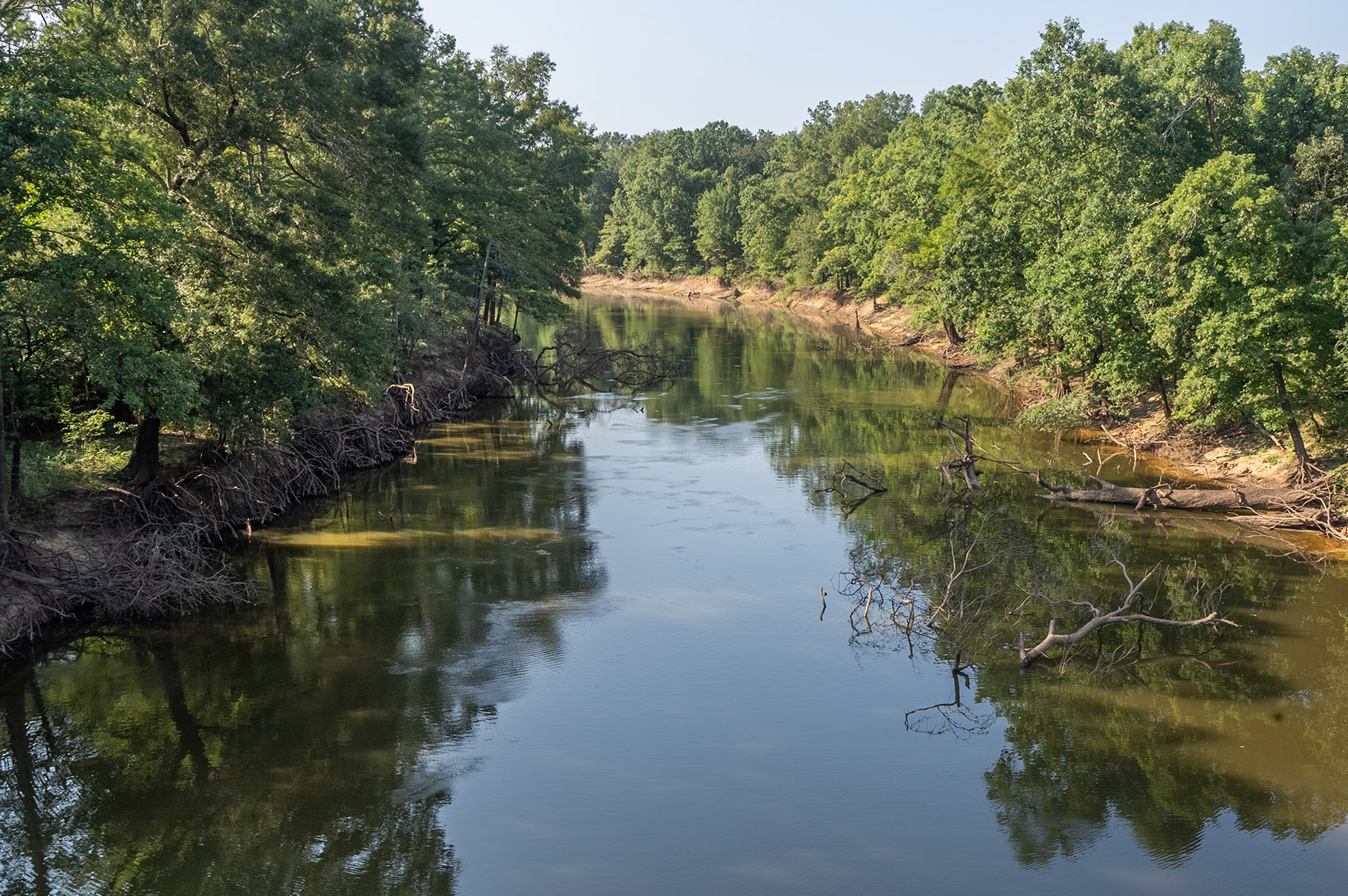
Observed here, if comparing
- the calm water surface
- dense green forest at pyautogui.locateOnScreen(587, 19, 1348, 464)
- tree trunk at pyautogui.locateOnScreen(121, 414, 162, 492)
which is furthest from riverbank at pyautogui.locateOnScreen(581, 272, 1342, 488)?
tree trunk at pyautogui.locateOnScreen(121, 414, 162, 492)

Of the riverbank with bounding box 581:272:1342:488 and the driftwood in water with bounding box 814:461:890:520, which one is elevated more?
the riverbank with bounding box 581:272:1342:488

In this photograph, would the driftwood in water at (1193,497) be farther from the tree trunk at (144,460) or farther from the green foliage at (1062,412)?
the tree trunk at (144,460)

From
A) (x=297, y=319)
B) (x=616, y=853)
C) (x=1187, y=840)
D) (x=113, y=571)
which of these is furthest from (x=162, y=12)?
(x=1187, y=840)

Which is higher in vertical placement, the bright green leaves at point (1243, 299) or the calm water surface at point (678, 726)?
the bright green leaves at point (1243, 299)

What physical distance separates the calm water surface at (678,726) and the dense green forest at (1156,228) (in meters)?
3.86

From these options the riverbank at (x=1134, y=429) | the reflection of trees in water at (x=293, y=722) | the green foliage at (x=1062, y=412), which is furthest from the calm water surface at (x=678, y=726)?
the green foliage at (x=1062, y=412)

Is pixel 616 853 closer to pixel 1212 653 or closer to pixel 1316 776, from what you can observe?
pixel 1316 776

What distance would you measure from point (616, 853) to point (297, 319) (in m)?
13.2

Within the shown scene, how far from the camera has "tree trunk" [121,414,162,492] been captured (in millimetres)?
18062

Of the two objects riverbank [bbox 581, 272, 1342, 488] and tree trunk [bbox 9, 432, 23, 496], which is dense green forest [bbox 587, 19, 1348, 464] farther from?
tree trunk [bbox 9, 432, 23, 496]

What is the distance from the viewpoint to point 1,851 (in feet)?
33.6

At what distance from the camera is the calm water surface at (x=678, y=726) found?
10.3 meters

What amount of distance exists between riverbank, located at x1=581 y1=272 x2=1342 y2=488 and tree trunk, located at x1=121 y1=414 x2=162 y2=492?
2181 cm

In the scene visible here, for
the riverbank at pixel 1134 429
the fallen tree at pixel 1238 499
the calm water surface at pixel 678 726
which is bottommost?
the calm water surface at pixel 678 726
